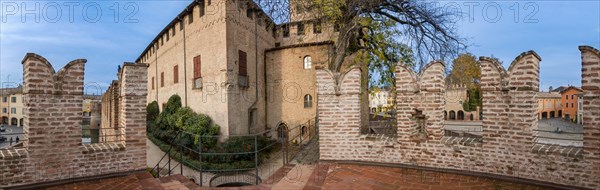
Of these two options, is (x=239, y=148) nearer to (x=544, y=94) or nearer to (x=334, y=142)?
(x=334, y=142)

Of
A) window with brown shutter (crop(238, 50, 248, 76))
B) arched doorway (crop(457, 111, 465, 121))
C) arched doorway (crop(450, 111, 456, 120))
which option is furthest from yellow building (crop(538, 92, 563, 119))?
window with brown shutter (crop(238, 50, 248, 76))

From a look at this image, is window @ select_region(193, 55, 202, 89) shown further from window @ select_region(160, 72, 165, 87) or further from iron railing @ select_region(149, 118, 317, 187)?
window @ select_region(160, 72, 165, 87)

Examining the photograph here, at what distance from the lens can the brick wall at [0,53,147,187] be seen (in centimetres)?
445

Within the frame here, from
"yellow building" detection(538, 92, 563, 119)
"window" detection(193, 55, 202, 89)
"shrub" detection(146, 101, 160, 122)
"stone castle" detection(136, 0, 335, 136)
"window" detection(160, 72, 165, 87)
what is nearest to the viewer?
"stone castle" detection(136, 0, 335, 136)

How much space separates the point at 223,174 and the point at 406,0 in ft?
34.1

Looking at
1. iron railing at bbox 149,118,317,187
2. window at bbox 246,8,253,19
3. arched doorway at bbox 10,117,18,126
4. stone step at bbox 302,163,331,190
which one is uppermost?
window at bbox 246,8,253,19

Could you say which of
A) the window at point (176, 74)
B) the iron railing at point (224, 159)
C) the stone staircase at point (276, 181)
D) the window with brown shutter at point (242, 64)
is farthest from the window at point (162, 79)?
the stone staircase at point (276, 181)

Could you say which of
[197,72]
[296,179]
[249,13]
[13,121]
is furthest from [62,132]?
[13,121]

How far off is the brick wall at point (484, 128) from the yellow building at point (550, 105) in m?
39.1

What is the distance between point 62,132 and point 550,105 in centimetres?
5057

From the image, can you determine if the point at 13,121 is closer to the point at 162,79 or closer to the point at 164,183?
the point at 162,79

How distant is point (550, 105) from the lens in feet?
122

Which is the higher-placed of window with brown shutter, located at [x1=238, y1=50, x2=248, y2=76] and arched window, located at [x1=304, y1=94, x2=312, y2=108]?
window with brown shutter, located at [x1=238, y1=50, x2=248, y2=76]

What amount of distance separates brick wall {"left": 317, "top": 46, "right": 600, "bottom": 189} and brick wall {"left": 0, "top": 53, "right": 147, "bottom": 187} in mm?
3871
